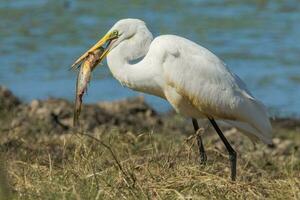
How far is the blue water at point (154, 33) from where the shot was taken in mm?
15320

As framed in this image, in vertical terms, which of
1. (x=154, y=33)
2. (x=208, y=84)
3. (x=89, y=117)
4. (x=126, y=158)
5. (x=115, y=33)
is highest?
(x=115, y=33)

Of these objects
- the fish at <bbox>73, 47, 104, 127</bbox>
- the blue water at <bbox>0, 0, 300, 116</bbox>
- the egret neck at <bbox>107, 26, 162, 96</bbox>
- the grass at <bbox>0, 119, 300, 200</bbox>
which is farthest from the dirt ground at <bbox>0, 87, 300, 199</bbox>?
the blue water at <bbox>0, 0, 300, 116</bbox>

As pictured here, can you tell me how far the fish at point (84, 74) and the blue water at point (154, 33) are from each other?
5423mm

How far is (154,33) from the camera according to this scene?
1834 centimetres

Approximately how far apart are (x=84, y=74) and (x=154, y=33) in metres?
10.2

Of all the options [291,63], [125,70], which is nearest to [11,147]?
[125,70]

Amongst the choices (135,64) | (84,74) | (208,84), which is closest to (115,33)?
(135,64)

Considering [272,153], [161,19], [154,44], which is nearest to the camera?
[154,44]

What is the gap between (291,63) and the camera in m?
16.6

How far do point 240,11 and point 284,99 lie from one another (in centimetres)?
687

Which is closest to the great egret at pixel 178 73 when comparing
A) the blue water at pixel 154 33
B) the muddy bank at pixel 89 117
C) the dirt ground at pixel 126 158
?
the dirt ground at pixel 126 158

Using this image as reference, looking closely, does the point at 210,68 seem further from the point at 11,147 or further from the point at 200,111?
the point at 11,147

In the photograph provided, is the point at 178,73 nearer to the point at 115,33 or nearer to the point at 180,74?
the point at 180,74

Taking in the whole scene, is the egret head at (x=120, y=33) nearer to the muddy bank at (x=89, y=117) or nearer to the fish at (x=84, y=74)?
the fish at (x=84, y=74)
